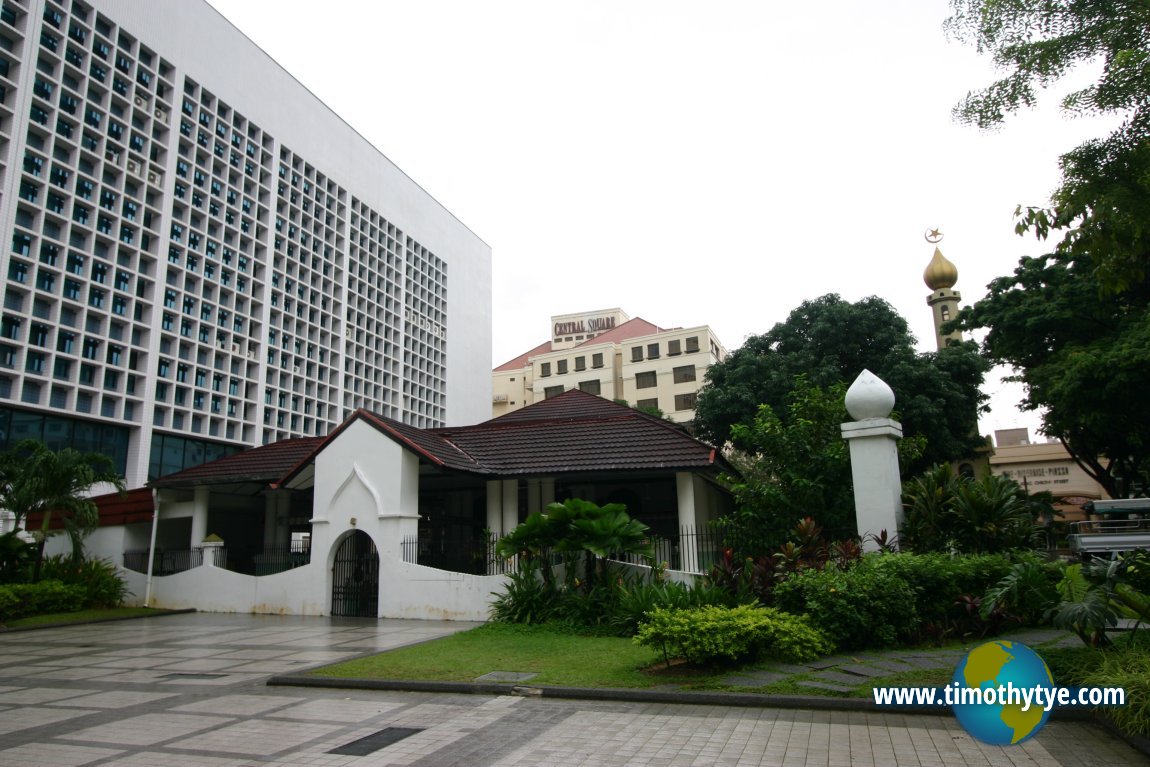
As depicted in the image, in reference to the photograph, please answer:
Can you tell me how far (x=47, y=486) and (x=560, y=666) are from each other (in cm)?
1696

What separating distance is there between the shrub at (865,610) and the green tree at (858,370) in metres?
19.1

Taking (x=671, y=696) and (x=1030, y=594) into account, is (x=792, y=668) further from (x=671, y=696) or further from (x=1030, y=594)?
(x=1030, y=594)

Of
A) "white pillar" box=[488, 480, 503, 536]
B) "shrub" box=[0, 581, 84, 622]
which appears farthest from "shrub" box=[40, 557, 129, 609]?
"white pillar" box=[488, 480, 503, 536]

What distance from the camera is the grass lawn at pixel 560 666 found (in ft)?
26.9

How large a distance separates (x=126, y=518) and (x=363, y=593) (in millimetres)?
10163

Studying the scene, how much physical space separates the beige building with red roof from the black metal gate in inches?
1612

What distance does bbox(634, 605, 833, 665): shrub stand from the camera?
352 inches

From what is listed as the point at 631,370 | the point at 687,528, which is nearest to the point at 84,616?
the point at 687,528

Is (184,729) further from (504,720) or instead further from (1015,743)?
(1015,743)

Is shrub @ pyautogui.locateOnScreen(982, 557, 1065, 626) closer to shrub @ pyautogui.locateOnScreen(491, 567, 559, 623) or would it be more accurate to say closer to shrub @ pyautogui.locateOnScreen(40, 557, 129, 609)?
shrub @ pyautogui.locateOnScreen(491, 567, 559, 623)

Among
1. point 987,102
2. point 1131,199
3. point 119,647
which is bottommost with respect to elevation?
point 119,647

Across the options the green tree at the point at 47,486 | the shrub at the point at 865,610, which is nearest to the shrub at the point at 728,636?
the shrub at the point at 865,610

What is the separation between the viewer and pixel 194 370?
36250mm

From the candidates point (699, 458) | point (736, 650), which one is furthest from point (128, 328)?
point (736, 650)
